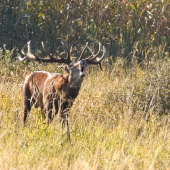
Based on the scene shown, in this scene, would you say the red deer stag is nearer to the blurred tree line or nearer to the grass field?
the grass field

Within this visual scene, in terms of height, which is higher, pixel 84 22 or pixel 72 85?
pixel 84 22

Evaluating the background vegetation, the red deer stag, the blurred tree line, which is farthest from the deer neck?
the blurred tree line

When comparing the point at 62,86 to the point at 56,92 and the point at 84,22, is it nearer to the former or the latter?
the point at 56,92

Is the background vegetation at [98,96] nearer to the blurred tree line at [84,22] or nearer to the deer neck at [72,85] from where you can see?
the blurred tree line at [84,22]

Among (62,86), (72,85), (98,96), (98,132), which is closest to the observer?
(98,132)

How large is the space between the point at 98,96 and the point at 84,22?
4.51 meters

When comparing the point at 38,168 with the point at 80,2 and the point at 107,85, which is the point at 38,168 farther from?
the point at 80,2

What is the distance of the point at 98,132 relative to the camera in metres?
5.90

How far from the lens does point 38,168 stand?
14.5 ft

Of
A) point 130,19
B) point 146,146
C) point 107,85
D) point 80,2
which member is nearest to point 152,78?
point 107,85

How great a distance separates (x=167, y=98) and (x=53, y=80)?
5.99ft

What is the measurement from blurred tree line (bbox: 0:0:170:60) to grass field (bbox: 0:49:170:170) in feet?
9.17

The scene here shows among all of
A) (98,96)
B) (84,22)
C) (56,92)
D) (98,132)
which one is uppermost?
(84,22)

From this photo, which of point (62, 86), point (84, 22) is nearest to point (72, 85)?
point (62, 86)
